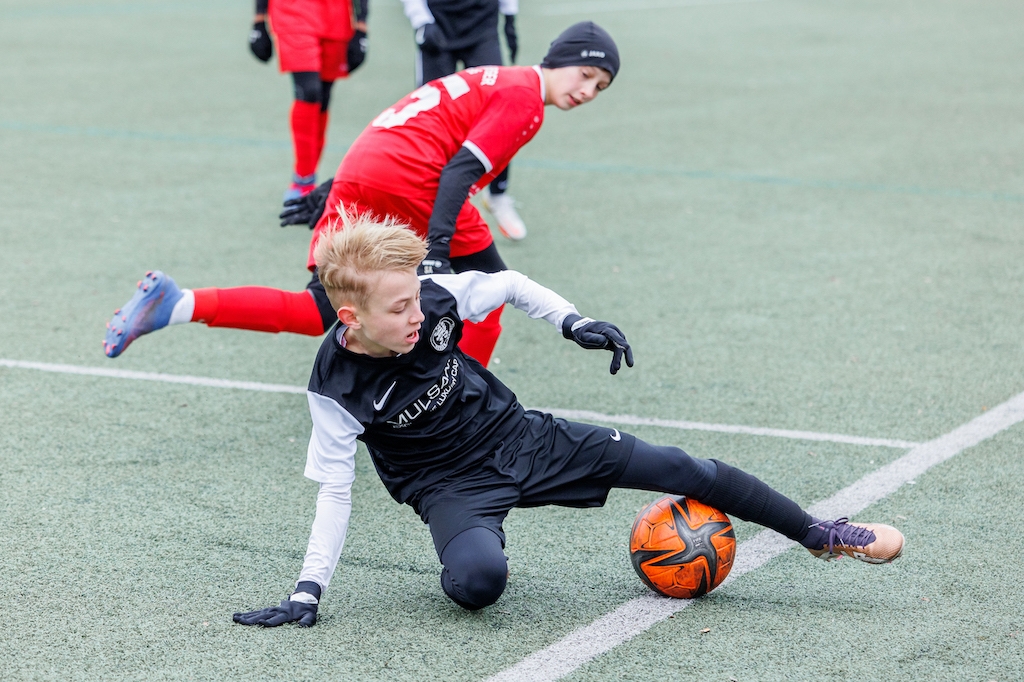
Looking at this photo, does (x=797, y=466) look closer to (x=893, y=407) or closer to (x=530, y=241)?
(x=893, y=407)

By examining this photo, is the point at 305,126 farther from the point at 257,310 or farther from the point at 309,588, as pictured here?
the point at 309,588

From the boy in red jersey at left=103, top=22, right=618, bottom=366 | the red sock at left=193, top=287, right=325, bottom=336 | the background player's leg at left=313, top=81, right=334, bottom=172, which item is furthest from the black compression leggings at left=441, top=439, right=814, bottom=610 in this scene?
the background player's leg at left=313, top=81, right=334, bottom=172

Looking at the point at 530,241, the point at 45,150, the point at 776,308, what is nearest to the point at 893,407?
the point at 776,308

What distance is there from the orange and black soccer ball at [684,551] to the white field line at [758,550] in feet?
0.21

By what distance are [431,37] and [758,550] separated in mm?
4489

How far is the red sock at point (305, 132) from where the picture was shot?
7.75 metres

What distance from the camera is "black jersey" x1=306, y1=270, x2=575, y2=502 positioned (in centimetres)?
329

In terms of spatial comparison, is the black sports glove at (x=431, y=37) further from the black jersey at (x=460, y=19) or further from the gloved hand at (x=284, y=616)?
the gloved hand at (x=284, y=616)

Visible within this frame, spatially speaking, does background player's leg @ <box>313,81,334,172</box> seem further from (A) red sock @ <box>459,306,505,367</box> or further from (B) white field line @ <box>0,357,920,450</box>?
(A) red sock @ <box>459,306,505,367</box>

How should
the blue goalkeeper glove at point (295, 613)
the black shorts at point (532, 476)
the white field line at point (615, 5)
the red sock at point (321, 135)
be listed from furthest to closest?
the white field line at point (615, 5), the red sock at point (321, 135), the black shorts at point (532, 476), the blue goalkeeper glove at point (295, 613)

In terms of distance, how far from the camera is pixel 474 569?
322cm

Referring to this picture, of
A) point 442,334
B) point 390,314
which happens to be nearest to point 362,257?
point 390,314

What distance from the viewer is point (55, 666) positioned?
304 cm

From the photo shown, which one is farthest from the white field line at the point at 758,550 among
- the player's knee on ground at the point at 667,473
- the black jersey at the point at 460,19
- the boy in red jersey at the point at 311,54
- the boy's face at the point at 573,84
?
the boy in red jersey at the point at 311,54
